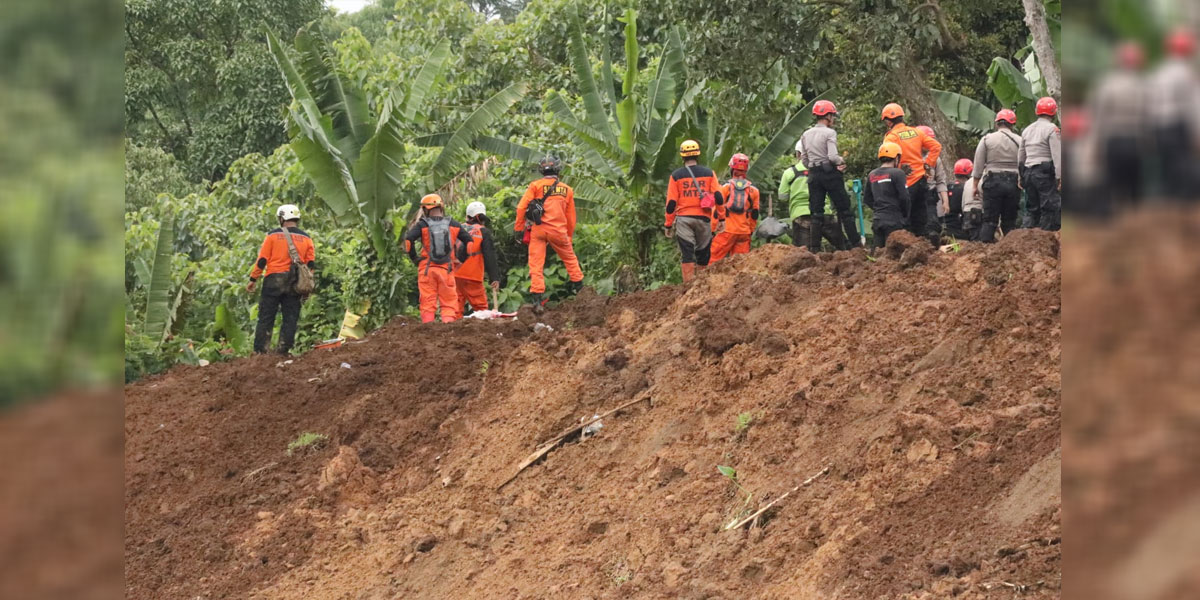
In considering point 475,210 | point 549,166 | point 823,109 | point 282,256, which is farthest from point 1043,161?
point 282,256

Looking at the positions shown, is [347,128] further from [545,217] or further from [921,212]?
[921,212]

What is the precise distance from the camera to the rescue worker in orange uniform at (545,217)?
47.5 ft

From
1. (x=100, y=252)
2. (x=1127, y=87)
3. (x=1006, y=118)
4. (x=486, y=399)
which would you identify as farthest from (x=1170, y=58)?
(x=1006, y=118)

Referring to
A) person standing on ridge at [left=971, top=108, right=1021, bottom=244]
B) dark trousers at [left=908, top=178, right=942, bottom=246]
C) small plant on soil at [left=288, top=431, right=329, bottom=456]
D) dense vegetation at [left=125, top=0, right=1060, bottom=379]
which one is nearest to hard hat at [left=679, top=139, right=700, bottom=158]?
dense vegetation at [left=125, top=0, right=1060, bottom=379]

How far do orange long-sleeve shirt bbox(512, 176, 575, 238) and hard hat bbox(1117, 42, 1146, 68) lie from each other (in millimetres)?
13489

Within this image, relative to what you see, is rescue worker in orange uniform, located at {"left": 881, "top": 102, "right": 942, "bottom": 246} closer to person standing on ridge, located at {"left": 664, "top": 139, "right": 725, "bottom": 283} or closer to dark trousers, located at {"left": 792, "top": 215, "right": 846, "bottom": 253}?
dark trousers, located at {"left": 792, "top": 215, "right": 846, "bottom": 253}

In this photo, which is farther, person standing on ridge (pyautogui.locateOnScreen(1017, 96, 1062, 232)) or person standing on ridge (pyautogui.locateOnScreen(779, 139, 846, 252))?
person standing on ridge (pyautogui.locateOnScreen(779, 139, 846, 252))

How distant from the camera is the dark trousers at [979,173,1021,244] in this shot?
1256 cm

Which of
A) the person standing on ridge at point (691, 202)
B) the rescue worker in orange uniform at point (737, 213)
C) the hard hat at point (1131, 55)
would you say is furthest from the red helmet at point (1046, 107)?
the hard hat at point (1131, 55)

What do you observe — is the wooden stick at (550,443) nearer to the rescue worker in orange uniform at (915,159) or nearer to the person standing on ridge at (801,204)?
the rescue worker in orange uniform at (915,159)

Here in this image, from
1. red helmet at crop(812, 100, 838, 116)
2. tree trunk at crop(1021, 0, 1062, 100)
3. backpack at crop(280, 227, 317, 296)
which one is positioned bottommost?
backpack at crop(280, 227, 317, 296)

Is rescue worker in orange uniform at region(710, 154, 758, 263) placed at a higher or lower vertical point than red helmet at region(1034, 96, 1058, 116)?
lower

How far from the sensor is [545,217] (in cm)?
1462

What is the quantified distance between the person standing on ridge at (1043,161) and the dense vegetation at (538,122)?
3.12m
